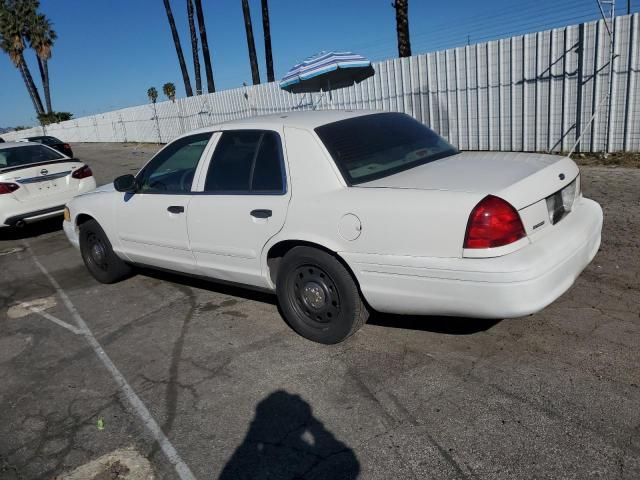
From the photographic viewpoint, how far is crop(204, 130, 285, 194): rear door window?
3906 millimetres

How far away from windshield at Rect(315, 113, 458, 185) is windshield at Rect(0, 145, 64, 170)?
6.71 m

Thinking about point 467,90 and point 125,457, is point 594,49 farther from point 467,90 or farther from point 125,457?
point 125,457

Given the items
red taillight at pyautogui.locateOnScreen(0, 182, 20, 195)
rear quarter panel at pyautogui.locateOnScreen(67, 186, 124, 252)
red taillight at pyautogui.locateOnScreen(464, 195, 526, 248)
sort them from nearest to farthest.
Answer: red taillight at pyautogui.locateOnScreen(464, 195, 526, 248)
rear quarter panel at pyautogui.locateOnScreen(67, 186, 124, 252)
red taillight at pyautogui.locateOnScreen(0, 182, 20, 195)

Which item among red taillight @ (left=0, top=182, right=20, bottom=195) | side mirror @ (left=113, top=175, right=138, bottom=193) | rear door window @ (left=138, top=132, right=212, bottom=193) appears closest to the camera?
rear door window @ (left=138, top=132, right=212, bottom=193)

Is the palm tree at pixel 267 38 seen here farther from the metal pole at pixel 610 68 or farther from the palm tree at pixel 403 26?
the metal pole at pixel 610 68

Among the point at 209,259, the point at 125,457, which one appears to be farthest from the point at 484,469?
the point at 209,259

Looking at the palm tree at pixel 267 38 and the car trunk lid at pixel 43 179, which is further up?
the palm tree at pixel 267 38

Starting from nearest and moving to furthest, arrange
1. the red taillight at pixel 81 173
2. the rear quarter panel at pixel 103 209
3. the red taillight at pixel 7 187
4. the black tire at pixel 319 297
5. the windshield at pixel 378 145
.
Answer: the black tire at pixel 319 297 → the windshield at pixel 378 145 → the rear quarter panel at pixel 103 209 → the red taillight at pixel 7 187 → the red taillight at pixel 81 173

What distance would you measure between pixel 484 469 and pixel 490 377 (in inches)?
32.9

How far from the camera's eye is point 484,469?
2479 millimetres

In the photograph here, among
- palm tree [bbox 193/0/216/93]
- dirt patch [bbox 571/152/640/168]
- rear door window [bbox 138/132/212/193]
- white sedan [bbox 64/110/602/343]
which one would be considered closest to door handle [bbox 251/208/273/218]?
white sedan [bbox 64/110/602/343]

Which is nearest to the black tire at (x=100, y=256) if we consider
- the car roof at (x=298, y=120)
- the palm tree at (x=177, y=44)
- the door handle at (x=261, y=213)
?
the car roof at (x=298, y=120)

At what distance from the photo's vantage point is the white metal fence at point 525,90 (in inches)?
359

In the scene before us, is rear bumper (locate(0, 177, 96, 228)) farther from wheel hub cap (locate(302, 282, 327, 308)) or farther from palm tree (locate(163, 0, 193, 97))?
palm tree (locate(163, 0, 193, 97))
